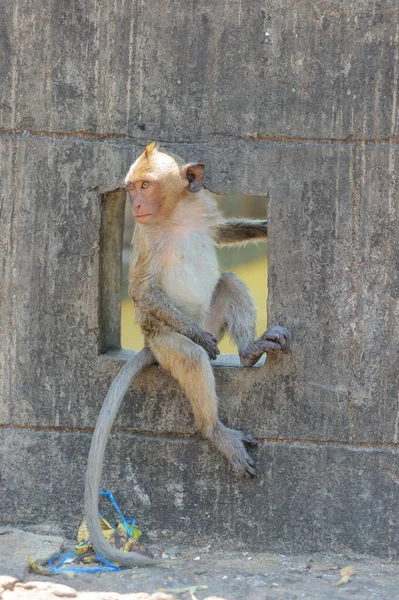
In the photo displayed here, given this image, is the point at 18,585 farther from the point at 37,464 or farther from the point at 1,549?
the point at 37,464

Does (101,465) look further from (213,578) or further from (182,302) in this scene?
(182,302)

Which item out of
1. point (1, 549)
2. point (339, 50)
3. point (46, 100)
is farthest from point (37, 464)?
point (339, 50)

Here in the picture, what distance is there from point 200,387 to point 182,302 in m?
0.64

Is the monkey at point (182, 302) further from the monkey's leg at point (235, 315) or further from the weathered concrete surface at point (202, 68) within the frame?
the weathered concrete surface at point (202, 68)

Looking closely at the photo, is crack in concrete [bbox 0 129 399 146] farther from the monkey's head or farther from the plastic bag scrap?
the plastic bag scrap

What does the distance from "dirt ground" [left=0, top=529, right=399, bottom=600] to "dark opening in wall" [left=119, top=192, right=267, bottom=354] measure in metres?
6.37

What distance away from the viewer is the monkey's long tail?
199 inches

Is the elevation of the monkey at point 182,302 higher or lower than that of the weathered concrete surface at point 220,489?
higher

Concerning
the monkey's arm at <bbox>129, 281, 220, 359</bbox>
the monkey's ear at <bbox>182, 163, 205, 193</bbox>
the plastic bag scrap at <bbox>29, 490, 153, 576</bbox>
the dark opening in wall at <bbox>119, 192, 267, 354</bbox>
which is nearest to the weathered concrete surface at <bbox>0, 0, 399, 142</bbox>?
the monkey's ear at <bbox>182, 163, 205, 193</bbox>

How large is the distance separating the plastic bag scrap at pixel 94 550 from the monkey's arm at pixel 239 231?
1.84 meters

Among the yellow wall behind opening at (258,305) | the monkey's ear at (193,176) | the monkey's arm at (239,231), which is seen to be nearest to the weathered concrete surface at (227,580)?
the monkey's arm at (239,231)

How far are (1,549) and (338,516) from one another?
2042 mm

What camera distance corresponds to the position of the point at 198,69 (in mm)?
5480

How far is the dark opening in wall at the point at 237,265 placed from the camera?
12984 mm
